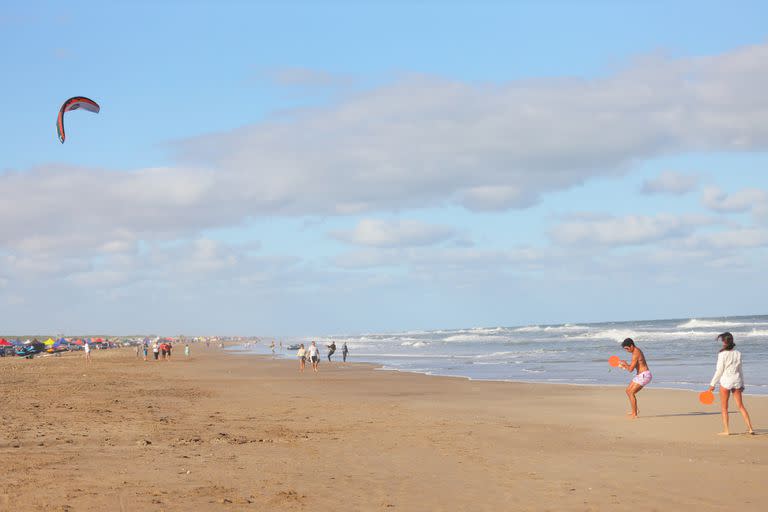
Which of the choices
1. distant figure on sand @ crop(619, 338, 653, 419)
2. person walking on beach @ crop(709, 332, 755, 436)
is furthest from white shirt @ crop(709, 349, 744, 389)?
distant figure on sand @ crop(619, 338, 653, 419)

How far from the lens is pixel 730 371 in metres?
11.7

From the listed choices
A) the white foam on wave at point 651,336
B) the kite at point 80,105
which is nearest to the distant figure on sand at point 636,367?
the kite at point 80,105

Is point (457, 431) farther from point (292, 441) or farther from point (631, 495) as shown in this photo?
point (631, 495)

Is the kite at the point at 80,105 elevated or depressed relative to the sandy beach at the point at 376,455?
elevated

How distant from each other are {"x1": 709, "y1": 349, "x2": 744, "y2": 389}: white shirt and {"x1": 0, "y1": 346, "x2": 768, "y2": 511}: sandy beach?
0.80m

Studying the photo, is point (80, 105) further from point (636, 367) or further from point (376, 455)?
point (636, 367)

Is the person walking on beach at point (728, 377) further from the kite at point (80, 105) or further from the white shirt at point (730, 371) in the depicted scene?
the kite at point (80, 105)

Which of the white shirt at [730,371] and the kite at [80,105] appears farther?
the kite at [80,105]

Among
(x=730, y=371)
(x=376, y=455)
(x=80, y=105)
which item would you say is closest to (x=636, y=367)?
(x=730, y=371)

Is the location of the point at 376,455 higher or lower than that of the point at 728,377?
lower

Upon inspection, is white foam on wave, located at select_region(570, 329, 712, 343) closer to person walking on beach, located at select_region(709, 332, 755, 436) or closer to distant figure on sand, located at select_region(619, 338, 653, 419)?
distant figure on sand, located at select_region(619, 338, 653, 419)

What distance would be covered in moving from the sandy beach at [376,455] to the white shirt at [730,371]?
80 centimetres

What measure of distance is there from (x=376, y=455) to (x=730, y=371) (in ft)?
18.9

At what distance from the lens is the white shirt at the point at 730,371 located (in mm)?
11641
